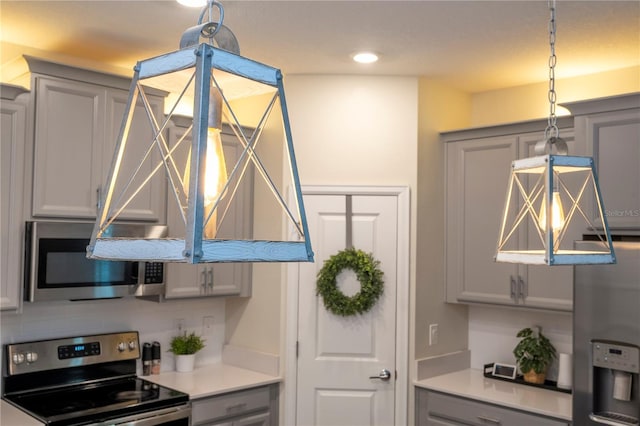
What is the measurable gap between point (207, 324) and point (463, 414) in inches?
65.5

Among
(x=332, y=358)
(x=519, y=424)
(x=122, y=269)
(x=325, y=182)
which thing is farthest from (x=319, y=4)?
(x=519, y=424)

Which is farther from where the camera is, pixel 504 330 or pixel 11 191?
pixel 504 330

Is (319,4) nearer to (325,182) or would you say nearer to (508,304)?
(325,182)

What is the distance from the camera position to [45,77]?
2.96 meters

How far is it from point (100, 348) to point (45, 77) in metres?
1.45

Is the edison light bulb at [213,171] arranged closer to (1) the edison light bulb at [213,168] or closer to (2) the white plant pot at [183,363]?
(1) the edison light bulb at [213,168]

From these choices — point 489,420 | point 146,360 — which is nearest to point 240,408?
point 146,360

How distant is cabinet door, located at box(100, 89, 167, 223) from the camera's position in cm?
318

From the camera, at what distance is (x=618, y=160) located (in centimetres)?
287

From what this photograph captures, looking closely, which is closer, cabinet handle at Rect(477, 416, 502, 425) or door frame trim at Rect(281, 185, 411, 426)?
cabinet handle at Rect(477, 416, 502, 425)

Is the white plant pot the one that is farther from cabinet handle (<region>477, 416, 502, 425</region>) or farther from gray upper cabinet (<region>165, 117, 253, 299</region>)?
cabinet handle (<region>477, 416, 502, 425</region>)

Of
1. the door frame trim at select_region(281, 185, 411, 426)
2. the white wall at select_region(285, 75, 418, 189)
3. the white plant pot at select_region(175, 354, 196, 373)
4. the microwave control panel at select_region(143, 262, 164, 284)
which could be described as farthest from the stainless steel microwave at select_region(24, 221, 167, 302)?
the white wall at select_region(285, 75, 418, 189)

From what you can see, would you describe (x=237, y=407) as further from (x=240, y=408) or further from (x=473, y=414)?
(x=473, y=414)

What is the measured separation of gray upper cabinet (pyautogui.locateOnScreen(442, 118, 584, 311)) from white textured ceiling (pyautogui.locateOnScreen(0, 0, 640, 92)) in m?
0.39
